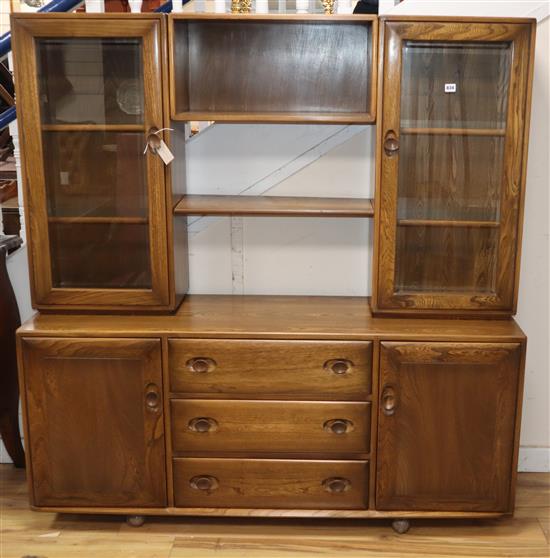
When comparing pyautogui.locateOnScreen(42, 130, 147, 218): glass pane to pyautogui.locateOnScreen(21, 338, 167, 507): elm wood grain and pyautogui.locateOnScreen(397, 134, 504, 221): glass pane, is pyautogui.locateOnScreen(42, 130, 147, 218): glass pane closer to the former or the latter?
pyautogui.locateOnScreen(21, 338, 167, 507): elm wood grain

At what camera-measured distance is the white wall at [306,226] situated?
2.37 meters

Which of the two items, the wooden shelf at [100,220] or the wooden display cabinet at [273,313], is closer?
the wooden display cabinet at [273,313]

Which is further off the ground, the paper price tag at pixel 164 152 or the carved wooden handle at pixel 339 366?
the paper price tag at pixel 164 152

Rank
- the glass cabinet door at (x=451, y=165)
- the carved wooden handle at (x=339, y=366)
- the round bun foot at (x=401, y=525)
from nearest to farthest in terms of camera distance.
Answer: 1. the glass cabinet door at (x=451, y=165)
2. the carved wooden handle at (x=339, y=366)
3. the round bun foot at (x=401, y=525)

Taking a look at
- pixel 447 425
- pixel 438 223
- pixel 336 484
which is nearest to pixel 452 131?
pixel 438 223

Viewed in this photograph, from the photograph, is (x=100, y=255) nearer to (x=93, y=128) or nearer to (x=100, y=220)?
(x=100, y=220)

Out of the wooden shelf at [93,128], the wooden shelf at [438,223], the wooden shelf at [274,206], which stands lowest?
the wooden shelf at [438,223]

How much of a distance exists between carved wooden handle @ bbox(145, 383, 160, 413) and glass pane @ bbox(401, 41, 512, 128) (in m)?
1.07

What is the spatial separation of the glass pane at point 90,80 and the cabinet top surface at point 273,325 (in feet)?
1.98

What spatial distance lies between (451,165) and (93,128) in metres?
1.07

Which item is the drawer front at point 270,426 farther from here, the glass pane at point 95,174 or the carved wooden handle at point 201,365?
the glass pane at point 95,174

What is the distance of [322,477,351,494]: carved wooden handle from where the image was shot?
2.17 metres

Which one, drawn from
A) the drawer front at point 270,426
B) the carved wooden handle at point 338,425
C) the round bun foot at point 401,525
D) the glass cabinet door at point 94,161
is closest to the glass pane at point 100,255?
the glass cabinet door at point 94,161

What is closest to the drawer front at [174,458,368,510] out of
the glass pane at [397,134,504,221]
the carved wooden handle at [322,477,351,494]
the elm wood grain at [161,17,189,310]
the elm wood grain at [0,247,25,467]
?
the carved wooden handle at [322,477,351,494]
